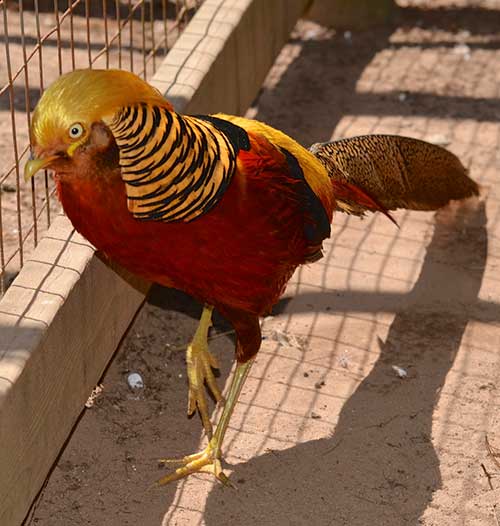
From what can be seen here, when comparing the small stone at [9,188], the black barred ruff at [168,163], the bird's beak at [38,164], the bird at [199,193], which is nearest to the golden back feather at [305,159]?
the bird at [199,193]

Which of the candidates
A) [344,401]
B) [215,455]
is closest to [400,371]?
[344,401]

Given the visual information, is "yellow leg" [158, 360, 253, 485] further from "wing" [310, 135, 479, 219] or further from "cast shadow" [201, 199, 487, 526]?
"wing" [310, 135, 479, 219]

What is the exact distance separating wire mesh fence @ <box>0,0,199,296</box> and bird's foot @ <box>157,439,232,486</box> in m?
0.93

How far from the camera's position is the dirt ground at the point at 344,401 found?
135 inches

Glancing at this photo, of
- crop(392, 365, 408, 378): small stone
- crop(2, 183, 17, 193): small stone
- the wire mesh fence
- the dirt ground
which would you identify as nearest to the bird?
the dirt ground

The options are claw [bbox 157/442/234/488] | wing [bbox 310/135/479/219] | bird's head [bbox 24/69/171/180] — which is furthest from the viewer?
wing [bbox 310/135/479/219]

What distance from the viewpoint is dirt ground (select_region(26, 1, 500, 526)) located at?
3.44 m

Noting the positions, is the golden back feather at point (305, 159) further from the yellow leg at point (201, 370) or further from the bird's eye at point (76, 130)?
the bird's eye at point (76, 130)

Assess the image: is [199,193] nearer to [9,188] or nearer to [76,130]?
[76,130]

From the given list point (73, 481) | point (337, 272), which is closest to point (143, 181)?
point (73, 481)

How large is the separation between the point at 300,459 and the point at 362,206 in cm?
95

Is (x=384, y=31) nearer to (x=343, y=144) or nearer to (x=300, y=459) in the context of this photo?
(x=343, y=144)

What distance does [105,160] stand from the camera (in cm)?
270

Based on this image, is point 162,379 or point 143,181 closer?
point 143,181
